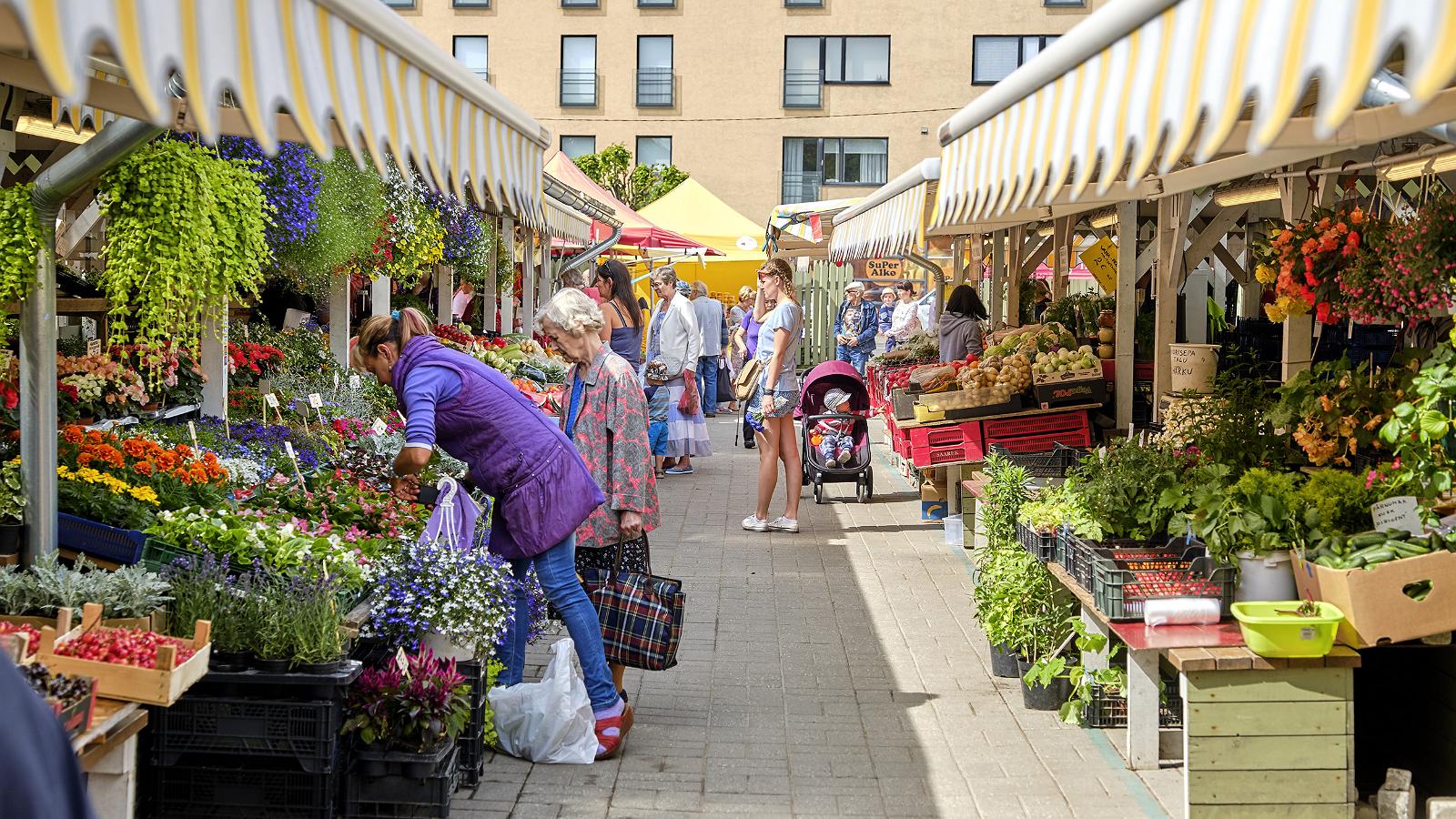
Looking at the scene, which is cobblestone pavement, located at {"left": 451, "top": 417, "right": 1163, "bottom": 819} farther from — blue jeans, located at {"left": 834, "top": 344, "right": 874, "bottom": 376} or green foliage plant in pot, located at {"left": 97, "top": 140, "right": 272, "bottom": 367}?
blue jeans, located at {"left": 834, "top": 344, "right": 874, "bottom": 376}

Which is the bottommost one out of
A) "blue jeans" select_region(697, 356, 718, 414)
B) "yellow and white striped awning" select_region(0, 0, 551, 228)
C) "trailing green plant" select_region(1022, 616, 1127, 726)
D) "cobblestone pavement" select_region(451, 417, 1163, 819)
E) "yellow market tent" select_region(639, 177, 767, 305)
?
"cobblestone pavement" select_region(451, 417, 1163, 819)

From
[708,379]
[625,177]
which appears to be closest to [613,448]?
[708,379]

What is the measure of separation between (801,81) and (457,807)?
36703mm

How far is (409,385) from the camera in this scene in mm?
5152

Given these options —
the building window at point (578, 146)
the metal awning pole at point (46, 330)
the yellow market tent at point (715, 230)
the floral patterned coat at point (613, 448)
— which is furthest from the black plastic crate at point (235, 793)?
the building window at point (578, 146)

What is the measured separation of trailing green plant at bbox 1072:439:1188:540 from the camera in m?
5.66

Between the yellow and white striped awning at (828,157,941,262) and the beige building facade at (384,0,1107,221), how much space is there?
26.7 m

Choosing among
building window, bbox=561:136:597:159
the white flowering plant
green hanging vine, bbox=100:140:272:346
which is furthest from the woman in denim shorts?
building window, bbox=561:136:597:159

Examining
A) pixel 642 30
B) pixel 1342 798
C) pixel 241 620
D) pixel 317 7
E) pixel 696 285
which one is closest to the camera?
pixel 317 7

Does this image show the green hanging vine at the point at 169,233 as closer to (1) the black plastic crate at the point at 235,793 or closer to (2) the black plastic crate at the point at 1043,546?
(1) the black plastic crate at the point at 235,793

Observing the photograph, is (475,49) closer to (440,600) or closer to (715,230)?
(715,230)

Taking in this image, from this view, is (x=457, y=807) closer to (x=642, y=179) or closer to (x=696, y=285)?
(x=696, y=285)

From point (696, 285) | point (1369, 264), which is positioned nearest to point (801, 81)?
point (696, 285)

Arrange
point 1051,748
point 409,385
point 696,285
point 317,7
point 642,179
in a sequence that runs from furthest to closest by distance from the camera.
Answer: point 642,179 → point 696,285 → point 1051,748 → point 409,385 → point 317,7
